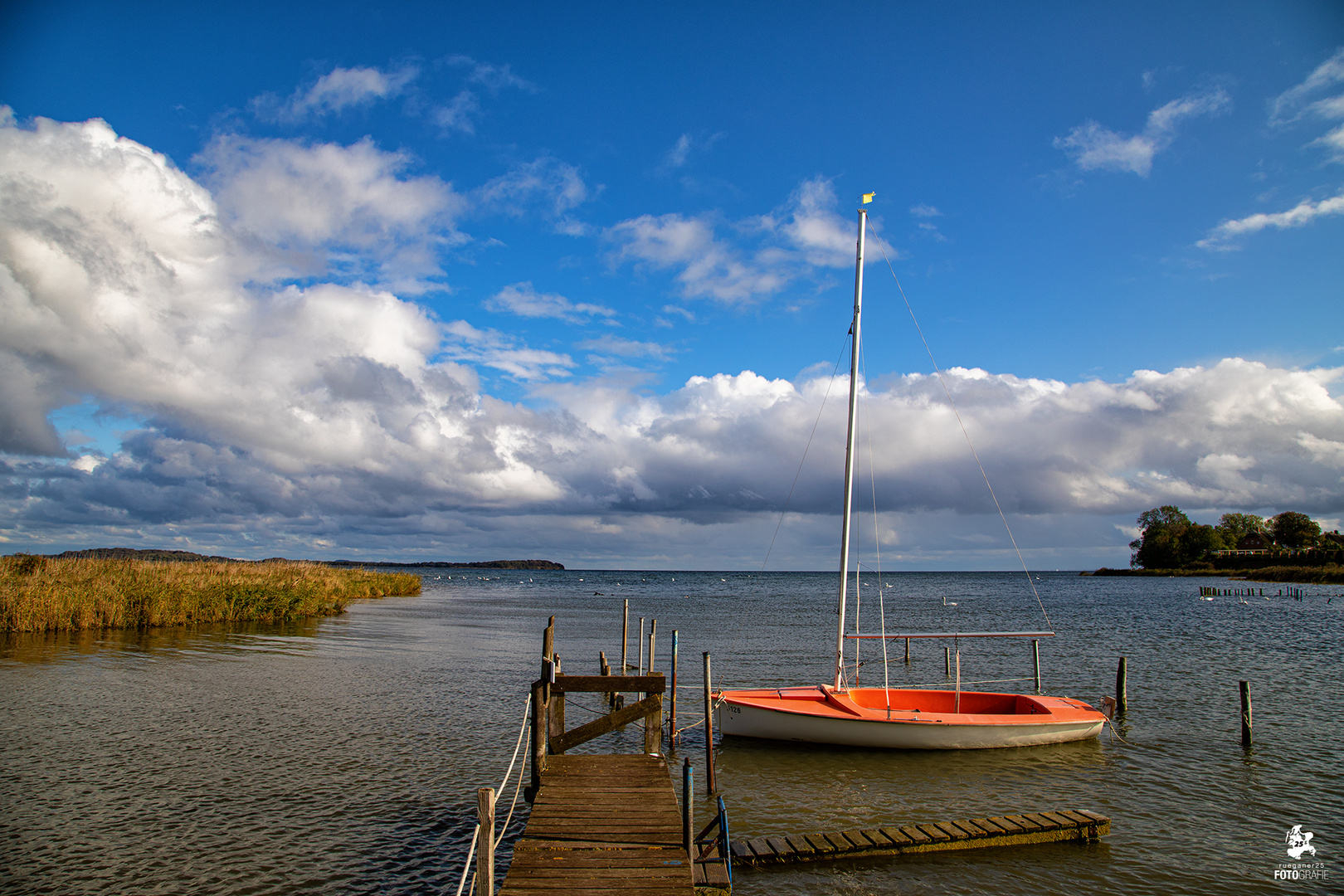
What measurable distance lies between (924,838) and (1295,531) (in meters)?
190

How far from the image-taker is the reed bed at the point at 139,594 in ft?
99.9

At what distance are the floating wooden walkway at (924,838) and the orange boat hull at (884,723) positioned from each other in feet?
16.4

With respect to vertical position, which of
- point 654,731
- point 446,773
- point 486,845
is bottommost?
point 446,773

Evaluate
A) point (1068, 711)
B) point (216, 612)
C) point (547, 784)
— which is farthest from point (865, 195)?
point (216, 612)

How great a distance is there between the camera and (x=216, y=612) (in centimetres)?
3734

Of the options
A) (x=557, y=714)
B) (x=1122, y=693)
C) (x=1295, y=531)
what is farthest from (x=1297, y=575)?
(x=557, y=714)

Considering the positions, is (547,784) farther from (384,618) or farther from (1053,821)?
(384,618)

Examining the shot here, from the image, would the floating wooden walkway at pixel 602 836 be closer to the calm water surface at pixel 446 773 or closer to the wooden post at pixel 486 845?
the wooden post at pixel 486 845

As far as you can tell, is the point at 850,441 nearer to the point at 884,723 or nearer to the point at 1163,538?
the point at 884,723

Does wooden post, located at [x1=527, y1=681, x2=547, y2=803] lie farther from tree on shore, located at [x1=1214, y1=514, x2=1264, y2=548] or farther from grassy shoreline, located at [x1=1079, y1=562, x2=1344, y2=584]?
tree on shore, located at [x1=1214, y1=514, x2=1264, y2=548]

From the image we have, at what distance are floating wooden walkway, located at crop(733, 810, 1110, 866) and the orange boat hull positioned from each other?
5.00 meters

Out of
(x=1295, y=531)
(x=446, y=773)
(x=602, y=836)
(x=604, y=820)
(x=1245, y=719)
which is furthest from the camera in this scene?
(x=1295, y=531)

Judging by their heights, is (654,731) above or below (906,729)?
above

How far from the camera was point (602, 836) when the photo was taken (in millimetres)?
9000
